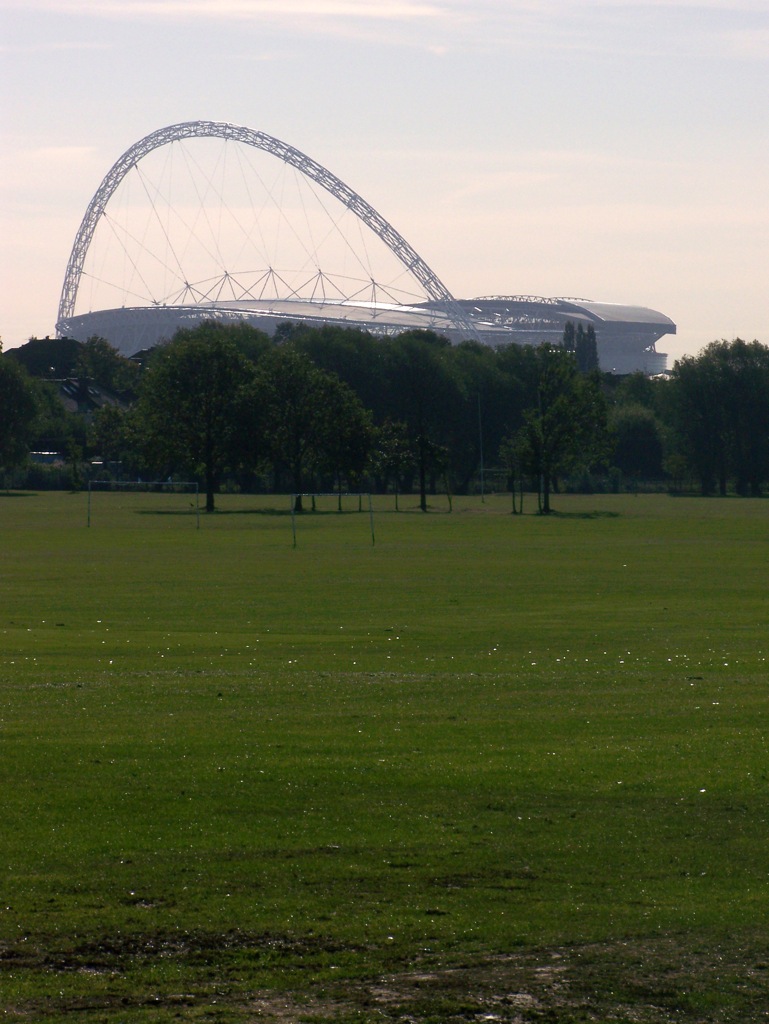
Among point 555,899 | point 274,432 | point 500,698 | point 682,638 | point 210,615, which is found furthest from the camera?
point 274,432

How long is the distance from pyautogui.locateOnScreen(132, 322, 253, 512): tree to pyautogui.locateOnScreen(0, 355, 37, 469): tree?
30.3 m

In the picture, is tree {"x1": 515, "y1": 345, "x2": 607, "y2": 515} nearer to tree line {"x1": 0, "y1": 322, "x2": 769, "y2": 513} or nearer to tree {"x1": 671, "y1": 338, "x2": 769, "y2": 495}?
tree line {"x1": 0, "y1": 322, "x2": 769, "y2": 513}

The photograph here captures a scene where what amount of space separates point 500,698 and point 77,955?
30.7 ft

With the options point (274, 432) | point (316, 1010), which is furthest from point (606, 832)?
point (274, 432)

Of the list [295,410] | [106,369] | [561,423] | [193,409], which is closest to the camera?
[193,409]

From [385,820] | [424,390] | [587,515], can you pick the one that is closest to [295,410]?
[587,515]

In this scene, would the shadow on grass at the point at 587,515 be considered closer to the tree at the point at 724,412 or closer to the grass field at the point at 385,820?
the tree at the point at 724,412

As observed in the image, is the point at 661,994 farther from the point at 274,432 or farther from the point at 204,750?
the point at 274,432

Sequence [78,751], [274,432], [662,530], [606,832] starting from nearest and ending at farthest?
[606,832] → [78,751] → [662,530] → [274,432]

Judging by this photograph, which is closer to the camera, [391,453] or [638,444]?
[391,453]

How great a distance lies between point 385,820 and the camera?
35.0 feet

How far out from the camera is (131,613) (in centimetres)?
2828

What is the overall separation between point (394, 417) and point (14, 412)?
4053 centimetres

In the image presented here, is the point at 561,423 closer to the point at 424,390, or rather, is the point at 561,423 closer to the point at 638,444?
the point at 424,390
